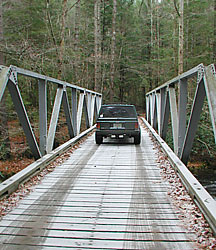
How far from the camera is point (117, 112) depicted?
8.71m

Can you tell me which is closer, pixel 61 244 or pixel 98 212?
pixel 61 244

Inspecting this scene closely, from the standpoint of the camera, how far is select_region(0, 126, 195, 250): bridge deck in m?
2.80

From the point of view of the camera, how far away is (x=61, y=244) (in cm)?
275

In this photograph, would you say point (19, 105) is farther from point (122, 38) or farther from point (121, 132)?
point (122, 38)

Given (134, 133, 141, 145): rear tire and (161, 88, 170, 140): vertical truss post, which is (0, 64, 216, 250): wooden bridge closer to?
(161, 88, 170, 140): vertical truss post

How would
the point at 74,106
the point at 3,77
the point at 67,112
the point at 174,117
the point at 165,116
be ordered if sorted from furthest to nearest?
the point at 74,106 → the point at 67,112 → the point at 165,116 → the point at 174,117 → the point at 3,77

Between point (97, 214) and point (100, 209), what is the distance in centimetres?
16

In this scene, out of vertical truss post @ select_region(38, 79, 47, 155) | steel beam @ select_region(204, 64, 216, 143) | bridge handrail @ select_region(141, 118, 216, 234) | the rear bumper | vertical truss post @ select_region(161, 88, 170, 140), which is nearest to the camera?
bridge handrail @ select_region(141, 118, 216, 234)

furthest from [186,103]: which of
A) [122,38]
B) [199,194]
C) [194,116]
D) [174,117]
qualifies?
[122,38]

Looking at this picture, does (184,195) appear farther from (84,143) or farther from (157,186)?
(84,143)

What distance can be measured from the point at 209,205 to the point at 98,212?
138cm

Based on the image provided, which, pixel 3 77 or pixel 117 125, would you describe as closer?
pixel 3 77

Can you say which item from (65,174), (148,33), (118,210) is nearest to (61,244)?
(118,210)

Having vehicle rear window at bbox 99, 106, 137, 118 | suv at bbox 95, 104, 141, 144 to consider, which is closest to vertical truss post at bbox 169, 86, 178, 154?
suv at bbox 95, 104, 141, 144
